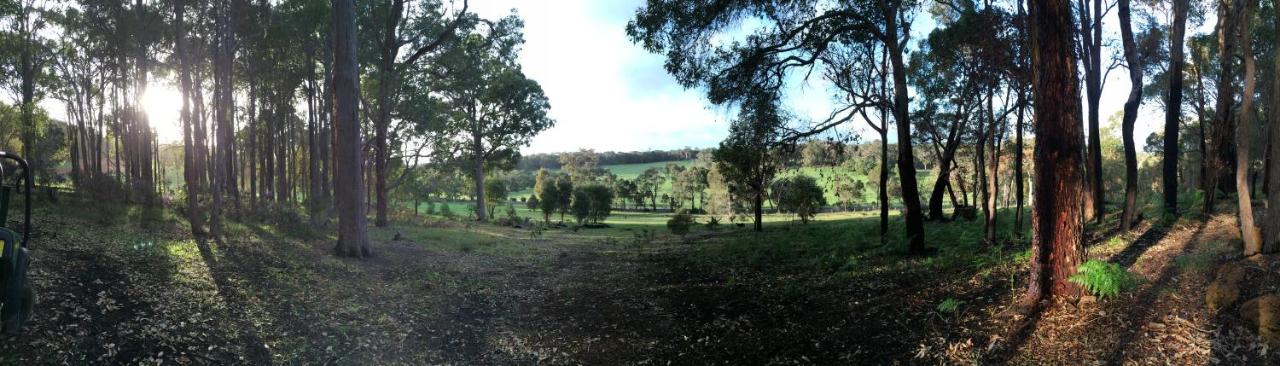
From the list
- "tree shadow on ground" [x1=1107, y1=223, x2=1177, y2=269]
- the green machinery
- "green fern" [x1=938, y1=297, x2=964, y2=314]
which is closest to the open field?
"tree shadow on ground" [x1=1107, y1=223, x2=1177, y2=269]

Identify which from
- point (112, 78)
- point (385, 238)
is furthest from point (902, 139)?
point (112, 78)

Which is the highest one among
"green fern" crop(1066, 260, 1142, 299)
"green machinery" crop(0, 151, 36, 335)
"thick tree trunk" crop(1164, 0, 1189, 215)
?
"thick tree trunk" crop(1164, 0, 1189, 215)

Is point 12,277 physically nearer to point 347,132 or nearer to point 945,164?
point 347,132

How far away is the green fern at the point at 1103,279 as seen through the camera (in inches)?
214

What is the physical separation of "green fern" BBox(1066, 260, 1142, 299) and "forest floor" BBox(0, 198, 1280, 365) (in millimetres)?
127

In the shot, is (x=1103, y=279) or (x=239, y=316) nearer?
(x=1103, y=279)

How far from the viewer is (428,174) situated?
58906mm

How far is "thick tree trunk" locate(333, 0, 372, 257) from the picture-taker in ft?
44.8

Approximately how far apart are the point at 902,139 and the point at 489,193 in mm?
50013

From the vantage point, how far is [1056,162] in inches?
237

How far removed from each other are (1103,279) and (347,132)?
47.4 feet

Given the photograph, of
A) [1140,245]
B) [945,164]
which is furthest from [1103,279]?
[945,164]

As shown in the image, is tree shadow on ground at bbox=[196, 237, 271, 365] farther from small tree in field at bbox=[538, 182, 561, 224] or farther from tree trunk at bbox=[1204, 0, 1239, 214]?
small tree in field at bbox=[538, 182, 561, 224]

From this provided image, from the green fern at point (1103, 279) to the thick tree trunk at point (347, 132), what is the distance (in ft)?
46.3
